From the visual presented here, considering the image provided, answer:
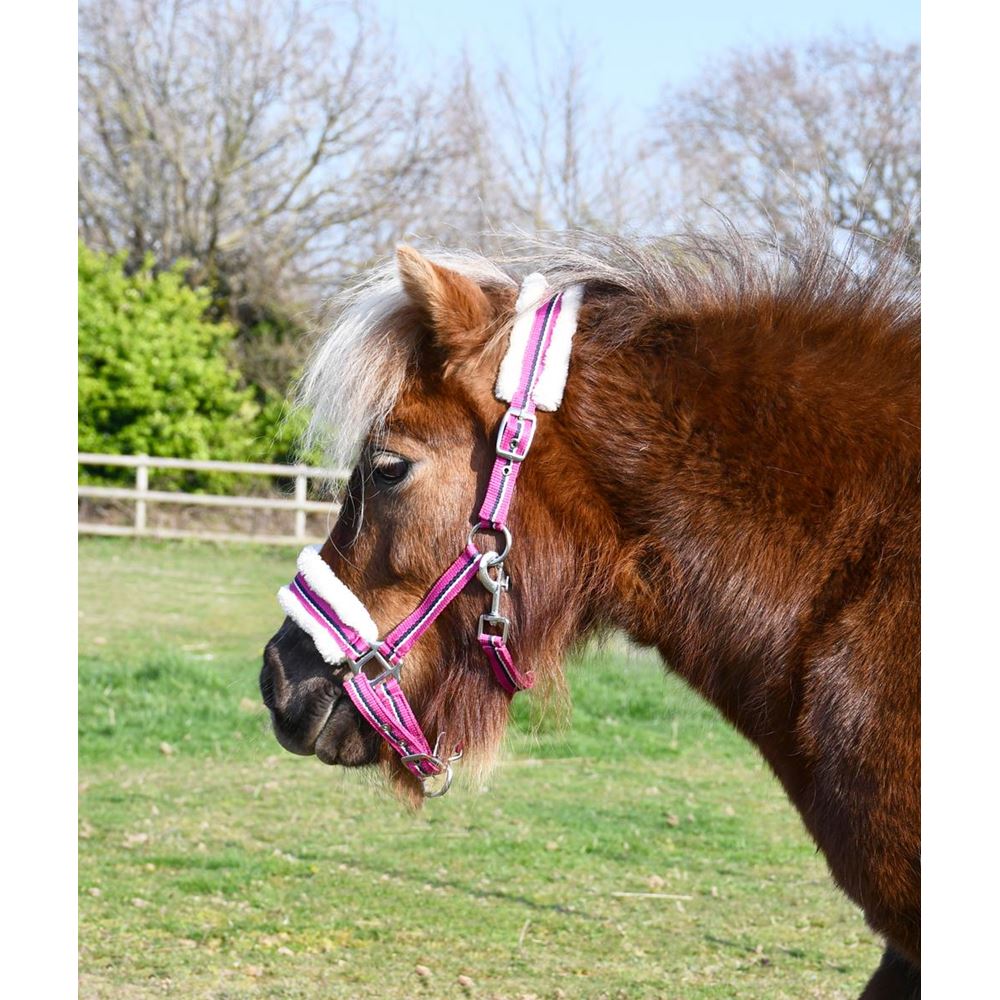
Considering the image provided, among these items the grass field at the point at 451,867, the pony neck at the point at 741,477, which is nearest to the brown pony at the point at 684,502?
the pony neck at the point at 741,477

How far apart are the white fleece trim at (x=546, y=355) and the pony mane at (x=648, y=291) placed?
6 centimetres

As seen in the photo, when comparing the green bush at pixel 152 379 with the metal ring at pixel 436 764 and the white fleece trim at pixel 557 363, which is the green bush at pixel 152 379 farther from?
the white fleece trim at pixel 557 363

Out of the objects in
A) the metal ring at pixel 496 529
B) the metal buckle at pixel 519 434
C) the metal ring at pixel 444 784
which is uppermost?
the metal buckle at pixel 519 434

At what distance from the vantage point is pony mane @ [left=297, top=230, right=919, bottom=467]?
2.51 meters

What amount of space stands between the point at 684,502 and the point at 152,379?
17.2 meters

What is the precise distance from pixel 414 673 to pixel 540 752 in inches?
201

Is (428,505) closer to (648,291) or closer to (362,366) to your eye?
(362,366)

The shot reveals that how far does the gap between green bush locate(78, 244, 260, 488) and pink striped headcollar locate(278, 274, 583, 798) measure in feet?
54.3

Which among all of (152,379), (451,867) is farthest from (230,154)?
(451,867)

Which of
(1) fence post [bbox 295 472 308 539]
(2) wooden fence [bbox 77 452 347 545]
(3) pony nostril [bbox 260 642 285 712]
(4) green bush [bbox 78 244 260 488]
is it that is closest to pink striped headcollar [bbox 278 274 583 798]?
(3) pony nostril [bbox 260 642 285 712]

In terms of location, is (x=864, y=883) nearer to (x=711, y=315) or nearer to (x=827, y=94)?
(x=711, y=315)

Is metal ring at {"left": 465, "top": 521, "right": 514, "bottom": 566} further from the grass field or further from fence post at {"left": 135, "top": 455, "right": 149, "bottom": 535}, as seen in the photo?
fence post at {"left": 135, "top": 455, "right": 149, "bottom": 535}

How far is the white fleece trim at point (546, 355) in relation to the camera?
7.99 ft
